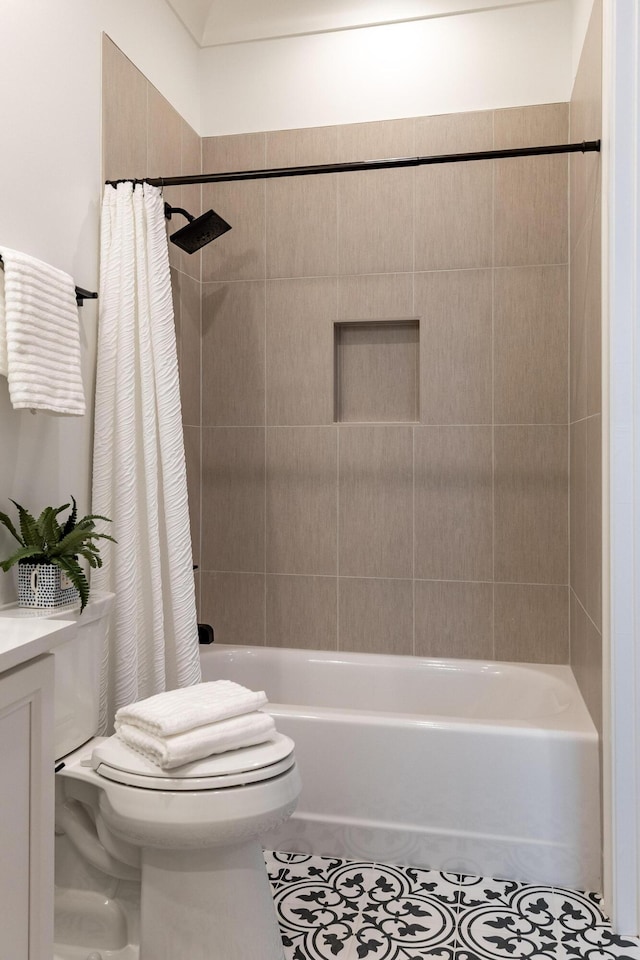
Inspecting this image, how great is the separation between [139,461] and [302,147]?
149 cm

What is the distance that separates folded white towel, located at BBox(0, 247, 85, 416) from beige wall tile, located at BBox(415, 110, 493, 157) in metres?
1.54

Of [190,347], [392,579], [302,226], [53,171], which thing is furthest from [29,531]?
[302,226]

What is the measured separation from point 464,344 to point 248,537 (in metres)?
1.10

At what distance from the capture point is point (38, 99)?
1.83 metres

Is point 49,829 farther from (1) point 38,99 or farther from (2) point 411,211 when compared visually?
(2) point 411,211

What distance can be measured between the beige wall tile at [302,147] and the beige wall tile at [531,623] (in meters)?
1.75

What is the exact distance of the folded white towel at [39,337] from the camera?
1.59 m

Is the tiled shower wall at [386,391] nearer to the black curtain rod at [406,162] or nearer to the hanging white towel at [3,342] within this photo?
the black curtain rod at [406,162]

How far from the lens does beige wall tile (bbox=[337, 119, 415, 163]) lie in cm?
272

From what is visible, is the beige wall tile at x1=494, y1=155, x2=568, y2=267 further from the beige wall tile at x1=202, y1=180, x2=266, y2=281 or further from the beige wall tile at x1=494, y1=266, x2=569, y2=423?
the beige wall tile at x1=202, y1=180, x2=266, y2=281

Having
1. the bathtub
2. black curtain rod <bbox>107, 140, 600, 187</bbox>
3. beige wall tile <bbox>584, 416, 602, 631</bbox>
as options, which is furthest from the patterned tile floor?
black curtain rod <bbox>107, 140, 600, 187</bbox>

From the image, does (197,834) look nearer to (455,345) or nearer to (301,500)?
(301,500)

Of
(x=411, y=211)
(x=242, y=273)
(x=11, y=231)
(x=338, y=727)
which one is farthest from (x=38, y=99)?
(x=338, y=727)

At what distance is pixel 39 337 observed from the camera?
1.66 m
